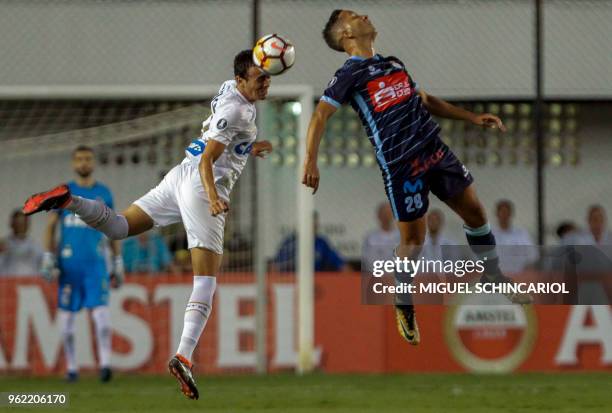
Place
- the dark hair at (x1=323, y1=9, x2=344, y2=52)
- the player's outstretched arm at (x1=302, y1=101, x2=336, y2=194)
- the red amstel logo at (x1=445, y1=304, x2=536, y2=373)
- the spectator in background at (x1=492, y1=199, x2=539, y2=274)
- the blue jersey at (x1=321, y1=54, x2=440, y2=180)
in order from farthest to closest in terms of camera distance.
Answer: the red amstel logo at (x1=445, y1=304, x2=536, y2=373) → the spectator in background at (x1=492, y1=199, x2=539, y2=274) → the dark hair at (x1=323, y1=9, x2=344, y2=52) → the blue jersey at (x1=321, y1=54, x2=440, y2=180) → the player's outstretched arm at (x1=302, y1=101, x2=336, y2=194)

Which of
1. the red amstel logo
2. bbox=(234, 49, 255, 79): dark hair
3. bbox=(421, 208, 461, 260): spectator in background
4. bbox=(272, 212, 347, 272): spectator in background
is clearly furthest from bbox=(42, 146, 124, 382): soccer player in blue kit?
bbox=(234, 49, 255, 79): dark hair

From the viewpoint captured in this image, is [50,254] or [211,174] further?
[50,254]

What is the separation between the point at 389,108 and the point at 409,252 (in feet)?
3.44

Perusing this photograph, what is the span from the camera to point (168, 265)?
1499cm

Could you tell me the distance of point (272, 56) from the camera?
9.78 meters

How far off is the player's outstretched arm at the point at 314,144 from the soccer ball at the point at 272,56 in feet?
2.26

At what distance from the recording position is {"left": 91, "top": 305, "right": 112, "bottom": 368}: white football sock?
13914 millimetres

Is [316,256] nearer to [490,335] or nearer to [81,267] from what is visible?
[490,335]

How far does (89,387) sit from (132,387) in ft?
1.37

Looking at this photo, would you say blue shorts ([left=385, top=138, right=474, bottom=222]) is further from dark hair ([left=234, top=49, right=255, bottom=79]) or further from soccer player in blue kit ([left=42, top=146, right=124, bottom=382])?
soccer player in blue kit ([left=42, top=146, right=124, bottom=382])

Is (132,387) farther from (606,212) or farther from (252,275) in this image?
(606,212)

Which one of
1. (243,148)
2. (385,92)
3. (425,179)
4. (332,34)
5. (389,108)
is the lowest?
(425,179)

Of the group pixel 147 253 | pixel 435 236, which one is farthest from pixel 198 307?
pixel 435 236

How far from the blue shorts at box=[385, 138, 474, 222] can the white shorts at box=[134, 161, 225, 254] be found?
51.4 inches
